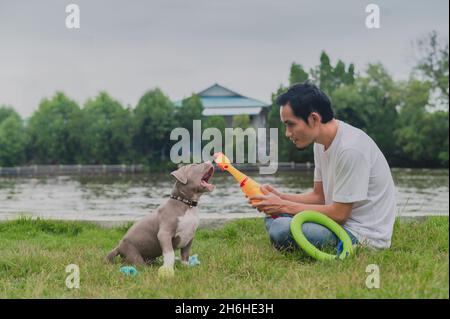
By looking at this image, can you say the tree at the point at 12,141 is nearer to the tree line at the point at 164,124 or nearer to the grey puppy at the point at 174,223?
the tree line at the point at 164,124

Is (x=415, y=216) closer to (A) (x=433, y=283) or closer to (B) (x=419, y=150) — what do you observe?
(A) (x=433, y=283)

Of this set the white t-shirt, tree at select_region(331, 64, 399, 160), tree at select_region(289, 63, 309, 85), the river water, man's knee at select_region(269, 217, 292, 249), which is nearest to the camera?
the white t-shirt

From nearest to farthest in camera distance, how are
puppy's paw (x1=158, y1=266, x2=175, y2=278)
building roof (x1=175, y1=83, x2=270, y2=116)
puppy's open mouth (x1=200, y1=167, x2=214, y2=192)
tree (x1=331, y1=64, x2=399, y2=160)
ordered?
puppy's paw (x1=158, y1=266, x2=175, y2=278) → puppy's open mouth (x1=200, y1=167, x2=214, y2=192) → tree (x1=331, y1=64, x2=399, y2=160) → building roof (x1=175, y1=83, x2=270, y2=116)

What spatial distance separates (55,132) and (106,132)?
410cm

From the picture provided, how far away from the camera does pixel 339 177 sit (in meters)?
3.58

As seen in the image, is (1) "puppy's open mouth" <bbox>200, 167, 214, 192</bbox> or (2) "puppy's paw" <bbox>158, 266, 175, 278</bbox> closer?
(2) "puppy's paw" <bbox>158, 266, 175, 278</bbox>

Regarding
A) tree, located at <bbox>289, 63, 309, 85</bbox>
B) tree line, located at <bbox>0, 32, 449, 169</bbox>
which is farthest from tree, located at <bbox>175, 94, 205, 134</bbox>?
tree, located at <bbox>289, 63, 309, 85</bbox>

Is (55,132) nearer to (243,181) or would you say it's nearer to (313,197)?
(313,197)

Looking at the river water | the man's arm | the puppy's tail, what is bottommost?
the river water

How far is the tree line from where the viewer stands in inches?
1062

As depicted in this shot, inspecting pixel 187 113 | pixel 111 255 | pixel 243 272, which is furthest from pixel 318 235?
pixel 187 113

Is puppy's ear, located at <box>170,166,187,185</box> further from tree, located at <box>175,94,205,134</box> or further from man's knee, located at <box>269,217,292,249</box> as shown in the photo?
tree, located at <box>175,94,205,134</box>

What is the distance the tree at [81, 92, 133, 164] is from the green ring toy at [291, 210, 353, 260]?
82.8 ft
